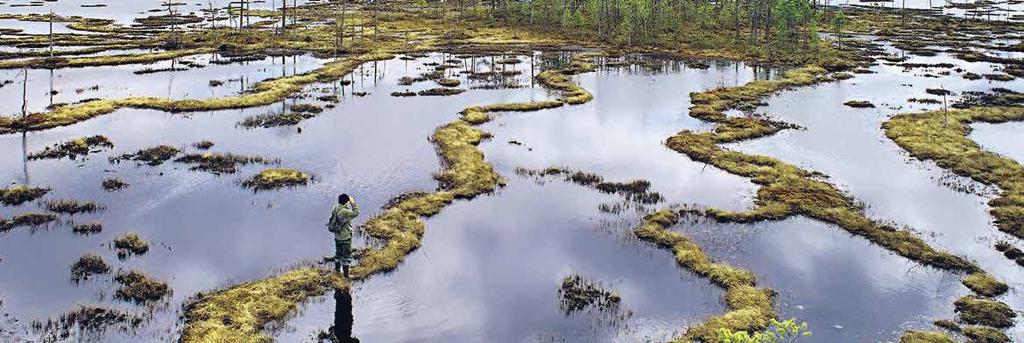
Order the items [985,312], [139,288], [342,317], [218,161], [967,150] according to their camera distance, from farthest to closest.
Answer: [967,150] → [218,161] → [139,288] → [985,312] → [342,317]

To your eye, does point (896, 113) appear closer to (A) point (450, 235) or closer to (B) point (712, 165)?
(B) point (712, 165)

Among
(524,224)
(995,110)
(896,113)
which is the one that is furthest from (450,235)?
(995,110)

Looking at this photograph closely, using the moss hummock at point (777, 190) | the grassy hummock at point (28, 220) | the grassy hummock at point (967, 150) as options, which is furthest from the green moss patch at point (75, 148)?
the grassy hummock at point (967, 150)

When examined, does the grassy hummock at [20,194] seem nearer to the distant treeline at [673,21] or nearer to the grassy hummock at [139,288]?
the grassy hummock at [139,288]

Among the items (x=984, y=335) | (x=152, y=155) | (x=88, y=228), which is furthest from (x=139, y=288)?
(x=984, y=335)

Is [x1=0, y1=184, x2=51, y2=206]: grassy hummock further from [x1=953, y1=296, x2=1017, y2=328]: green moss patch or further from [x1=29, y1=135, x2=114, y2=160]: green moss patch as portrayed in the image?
[x1=953, y1=296, x2=1017, y2=328]: green moss patch

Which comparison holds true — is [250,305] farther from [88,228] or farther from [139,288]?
[88,228]
